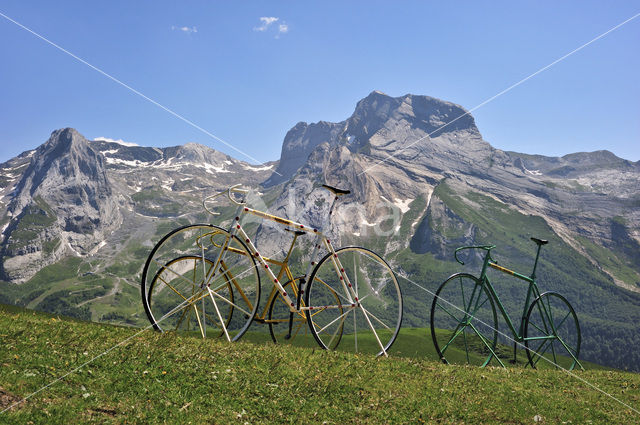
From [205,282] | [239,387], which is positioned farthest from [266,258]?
[239,387]

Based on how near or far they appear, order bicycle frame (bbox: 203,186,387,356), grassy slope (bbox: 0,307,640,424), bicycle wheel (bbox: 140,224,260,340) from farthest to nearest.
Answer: bicycle frame (bbox: 203,186,387,356) < bicycle wheel (bbox: 140,224,260,340) < grassy slope (bbox: 0,307,640,424)

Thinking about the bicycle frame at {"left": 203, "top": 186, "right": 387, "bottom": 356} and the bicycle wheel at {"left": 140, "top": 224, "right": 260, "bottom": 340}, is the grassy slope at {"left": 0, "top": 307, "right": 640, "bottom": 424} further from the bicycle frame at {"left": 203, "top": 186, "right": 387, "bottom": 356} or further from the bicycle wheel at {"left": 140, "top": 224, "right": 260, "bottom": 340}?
the bicycle frame at {"left": 203, "top": 186, "right": 387, "bottom": 356}

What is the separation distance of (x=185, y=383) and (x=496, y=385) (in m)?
7.09

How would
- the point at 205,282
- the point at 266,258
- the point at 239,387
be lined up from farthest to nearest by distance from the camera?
the point at 266,258
the point at 205,282
the point at 239,387

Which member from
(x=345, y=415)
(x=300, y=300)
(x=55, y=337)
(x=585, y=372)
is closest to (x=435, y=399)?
(x=345, y=415)

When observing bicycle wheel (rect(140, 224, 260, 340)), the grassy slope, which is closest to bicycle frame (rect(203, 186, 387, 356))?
bicycle wheel (rect(140, 224, 260, 340))

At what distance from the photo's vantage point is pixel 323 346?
1185 cm

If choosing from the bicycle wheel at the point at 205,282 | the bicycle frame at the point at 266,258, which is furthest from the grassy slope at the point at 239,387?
the bicycle frame at the point at 266,258

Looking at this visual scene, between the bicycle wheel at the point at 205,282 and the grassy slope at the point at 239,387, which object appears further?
the bicycle wheel at the point at 205,282

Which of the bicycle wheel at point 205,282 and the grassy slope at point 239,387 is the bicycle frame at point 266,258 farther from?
the grassy slope at point 239,387

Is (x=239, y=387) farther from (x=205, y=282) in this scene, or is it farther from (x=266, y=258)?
(x=266, y=258)

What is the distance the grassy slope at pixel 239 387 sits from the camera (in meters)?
6.79

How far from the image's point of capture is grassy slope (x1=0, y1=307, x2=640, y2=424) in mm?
6785

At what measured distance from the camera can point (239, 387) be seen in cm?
793
